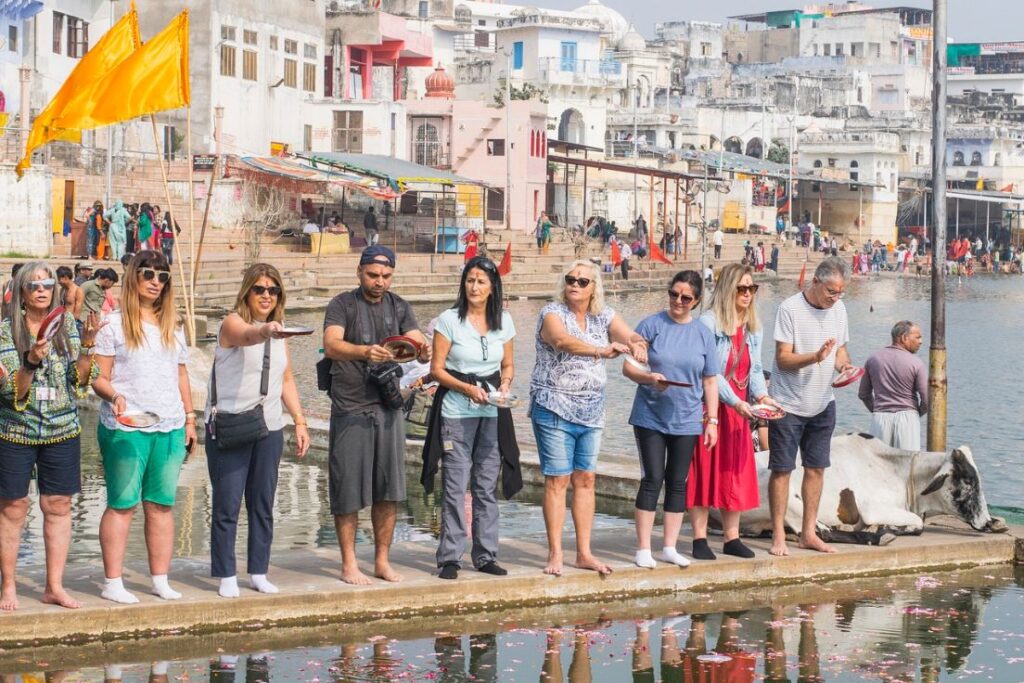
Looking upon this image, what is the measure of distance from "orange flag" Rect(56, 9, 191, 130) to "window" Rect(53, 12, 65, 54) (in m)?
26.6

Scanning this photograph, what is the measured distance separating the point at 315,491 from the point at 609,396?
413 inches

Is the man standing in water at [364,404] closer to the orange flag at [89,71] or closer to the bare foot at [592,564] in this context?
the bare foot at [592,564]

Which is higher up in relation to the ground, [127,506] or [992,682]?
[127,506]

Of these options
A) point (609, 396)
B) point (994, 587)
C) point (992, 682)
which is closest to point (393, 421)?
point (992, 682)

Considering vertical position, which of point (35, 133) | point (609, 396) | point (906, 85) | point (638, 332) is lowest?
point (609, 396)

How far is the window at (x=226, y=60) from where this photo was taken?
4859 cm

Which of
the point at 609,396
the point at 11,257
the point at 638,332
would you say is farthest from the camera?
the point at 11,257

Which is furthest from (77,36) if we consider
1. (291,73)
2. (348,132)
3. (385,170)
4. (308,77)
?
(348,132)

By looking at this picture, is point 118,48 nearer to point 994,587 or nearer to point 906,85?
point 994,587

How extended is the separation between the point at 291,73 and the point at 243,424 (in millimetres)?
46877

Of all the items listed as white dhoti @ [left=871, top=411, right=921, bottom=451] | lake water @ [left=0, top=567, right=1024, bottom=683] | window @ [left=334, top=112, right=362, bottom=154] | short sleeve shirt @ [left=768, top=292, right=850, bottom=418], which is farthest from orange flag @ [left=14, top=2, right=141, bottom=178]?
window @ [left=334, top=112, right=362, bottom=154]

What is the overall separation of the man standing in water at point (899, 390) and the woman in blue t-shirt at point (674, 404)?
2.41 meters

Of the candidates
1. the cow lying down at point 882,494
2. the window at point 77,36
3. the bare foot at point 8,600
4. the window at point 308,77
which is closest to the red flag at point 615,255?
the window at point 308,77

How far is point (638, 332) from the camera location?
849cm
